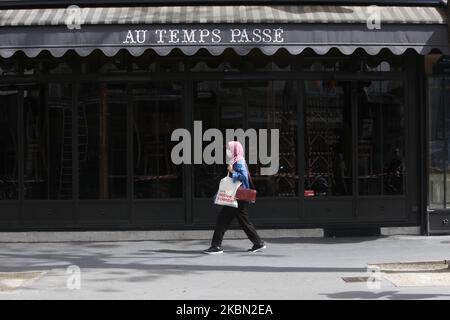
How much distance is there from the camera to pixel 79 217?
1186 cm

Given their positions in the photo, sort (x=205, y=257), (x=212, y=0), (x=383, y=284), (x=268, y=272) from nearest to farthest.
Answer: (x=383, y=284) → (x=268, y=272) → (x=205, y=257) → (x=212, y=0)

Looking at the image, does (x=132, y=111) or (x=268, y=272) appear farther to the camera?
(x=132, y=111)

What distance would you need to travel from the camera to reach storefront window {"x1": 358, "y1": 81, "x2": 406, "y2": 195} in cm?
1209

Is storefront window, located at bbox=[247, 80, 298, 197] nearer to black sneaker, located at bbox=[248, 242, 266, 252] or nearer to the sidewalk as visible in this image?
the sidewalk

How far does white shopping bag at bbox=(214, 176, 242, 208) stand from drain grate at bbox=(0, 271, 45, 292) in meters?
2.92

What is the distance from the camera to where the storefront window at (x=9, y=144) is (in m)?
11.9

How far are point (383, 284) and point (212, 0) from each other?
587 centimetres

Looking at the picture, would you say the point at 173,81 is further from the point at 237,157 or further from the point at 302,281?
the point at 302,281

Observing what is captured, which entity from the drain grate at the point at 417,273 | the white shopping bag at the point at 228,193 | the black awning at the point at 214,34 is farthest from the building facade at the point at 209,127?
the drain grate at the point at 417,273

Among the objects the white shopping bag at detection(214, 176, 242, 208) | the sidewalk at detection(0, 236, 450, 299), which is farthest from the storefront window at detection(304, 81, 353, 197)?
the white shopping bag at detection(214, 176, 242, 208)

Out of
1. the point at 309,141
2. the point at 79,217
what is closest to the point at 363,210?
the point at 309,141

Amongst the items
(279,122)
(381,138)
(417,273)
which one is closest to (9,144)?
(279,122)

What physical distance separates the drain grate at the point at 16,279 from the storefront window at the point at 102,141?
10.1 feet

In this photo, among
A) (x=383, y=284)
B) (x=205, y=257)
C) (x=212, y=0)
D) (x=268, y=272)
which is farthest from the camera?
(x=212, y=0)
